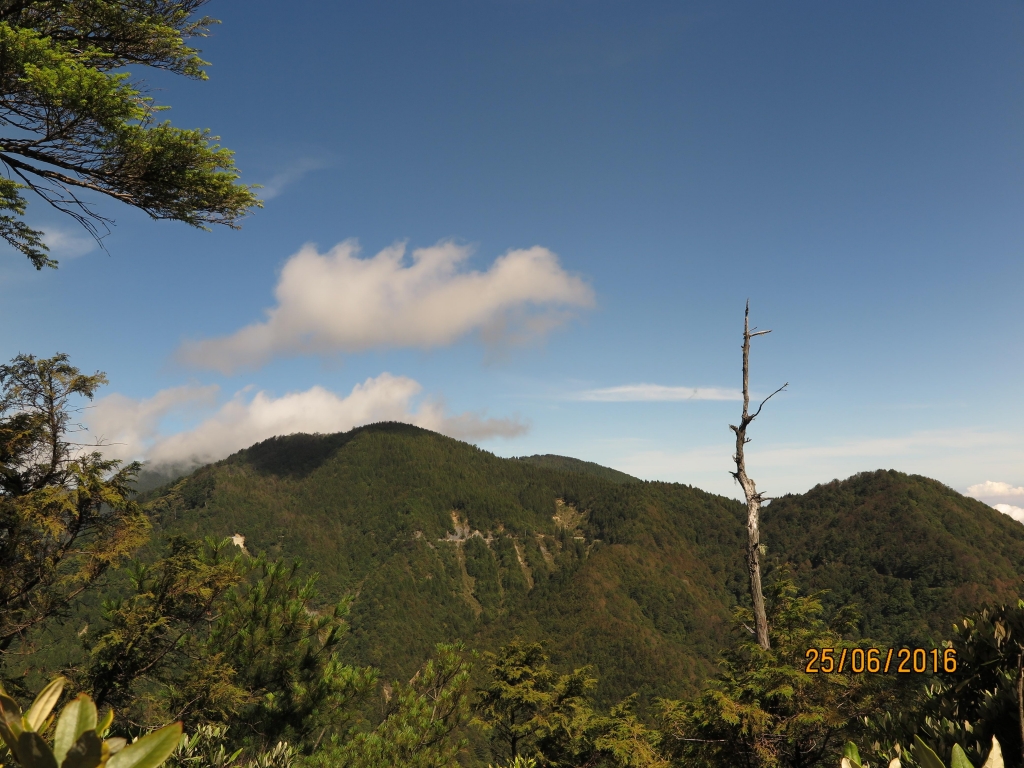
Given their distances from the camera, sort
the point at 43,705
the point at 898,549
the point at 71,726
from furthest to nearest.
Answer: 1. the point at 898,549
2. the point at 43,705
3. the point at 71,726

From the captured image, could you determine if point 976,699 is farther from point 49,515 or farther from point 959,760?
point 49,515

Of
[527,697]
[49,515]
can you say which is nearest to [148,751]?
[49,515]

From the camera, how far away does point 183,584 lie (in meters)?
8.85

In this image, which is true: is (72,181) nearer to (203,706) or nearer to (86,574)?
(86,574)

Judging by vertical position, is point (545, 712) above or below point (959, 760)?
below

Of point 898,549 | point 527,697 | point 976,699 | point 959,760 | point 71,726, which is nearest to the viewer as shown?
point 71,726

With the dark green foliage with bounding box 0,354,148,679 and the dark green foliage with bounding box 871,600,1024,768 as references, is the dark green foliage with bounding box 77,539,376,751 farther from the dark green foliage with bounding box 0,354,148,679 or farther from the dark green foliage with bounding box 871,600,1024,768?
the dark green foliage with bounding box 871,600,1024,768

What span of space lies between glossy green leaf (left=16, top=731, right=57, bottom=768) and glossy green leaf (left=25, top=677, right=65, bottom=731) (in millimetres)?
318

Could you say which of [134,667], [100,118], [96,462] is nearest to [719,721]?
[134,667]

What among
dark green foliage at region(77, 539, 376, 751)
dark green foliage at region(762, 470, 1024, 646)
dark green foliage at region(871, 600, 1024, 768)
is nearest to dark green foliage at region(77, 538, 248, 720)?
dark green foliage at region(77, 539, 376, 751)

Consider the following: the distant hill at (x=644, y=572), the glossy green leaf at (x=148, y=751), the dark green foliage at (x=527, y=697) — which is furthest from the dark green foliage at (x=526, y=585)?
the glossy green leaf at (x=148, y=751)

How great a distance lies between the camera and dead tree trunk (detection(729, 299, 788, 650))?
33.3 ft

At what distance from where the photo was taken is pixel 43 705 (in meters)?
1.56

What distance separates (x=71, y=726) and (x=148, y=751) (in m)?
0.18
